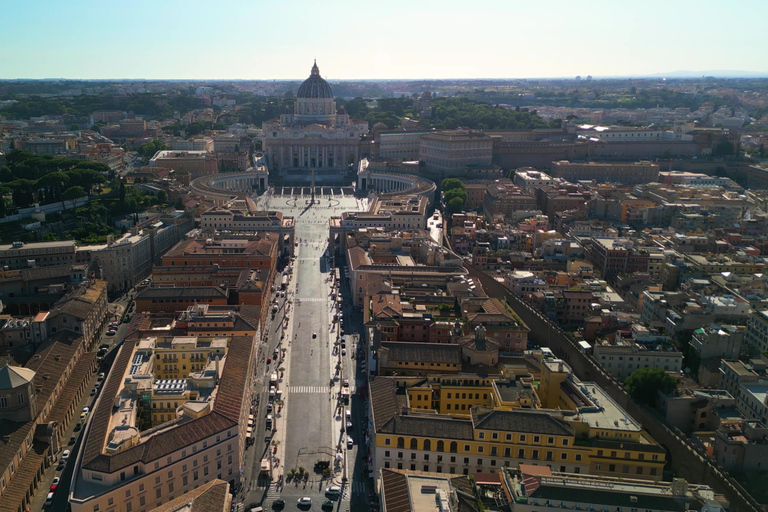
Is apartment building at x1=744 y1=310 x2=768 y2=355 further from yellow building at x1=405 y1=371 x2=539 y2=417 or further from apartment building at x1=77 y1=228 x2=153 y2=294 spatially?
apartment building at x1=77 y1=228 x2=153 y2=294

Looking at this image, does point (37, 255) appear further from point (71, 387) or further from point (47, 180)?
point (71, 387)

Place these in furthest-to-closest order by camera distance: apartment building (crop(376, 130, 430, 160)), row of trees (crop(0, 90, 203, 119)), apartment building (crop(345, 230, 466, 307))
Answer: row of trees (crop(0, 90, 203, 119)) < apartment building (crop(376, 130, 430, 160)) < apartment building (crop(345, 230, 466, 307))

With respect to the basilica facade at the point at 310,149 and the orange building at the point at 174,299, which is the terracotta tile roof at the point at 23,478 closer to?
the orange building at the point at 174,299

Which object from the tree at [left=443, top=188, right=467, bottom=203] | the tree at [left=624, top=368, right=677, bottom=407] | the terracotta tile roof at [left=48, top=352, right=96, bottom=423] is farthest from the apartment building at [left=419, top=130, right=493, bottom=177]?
the terracotta tile roof at [left=48, top=352, right=96, bottom=423]

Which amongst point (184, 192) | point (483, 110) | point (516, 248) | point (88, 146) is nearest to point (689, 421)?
point (516, 248)

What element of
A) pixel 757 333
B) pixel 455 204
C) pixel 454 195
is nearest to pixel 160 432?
pixel 757 333

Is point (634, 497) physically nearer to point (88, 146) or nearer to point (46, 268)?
point (46, 268)
